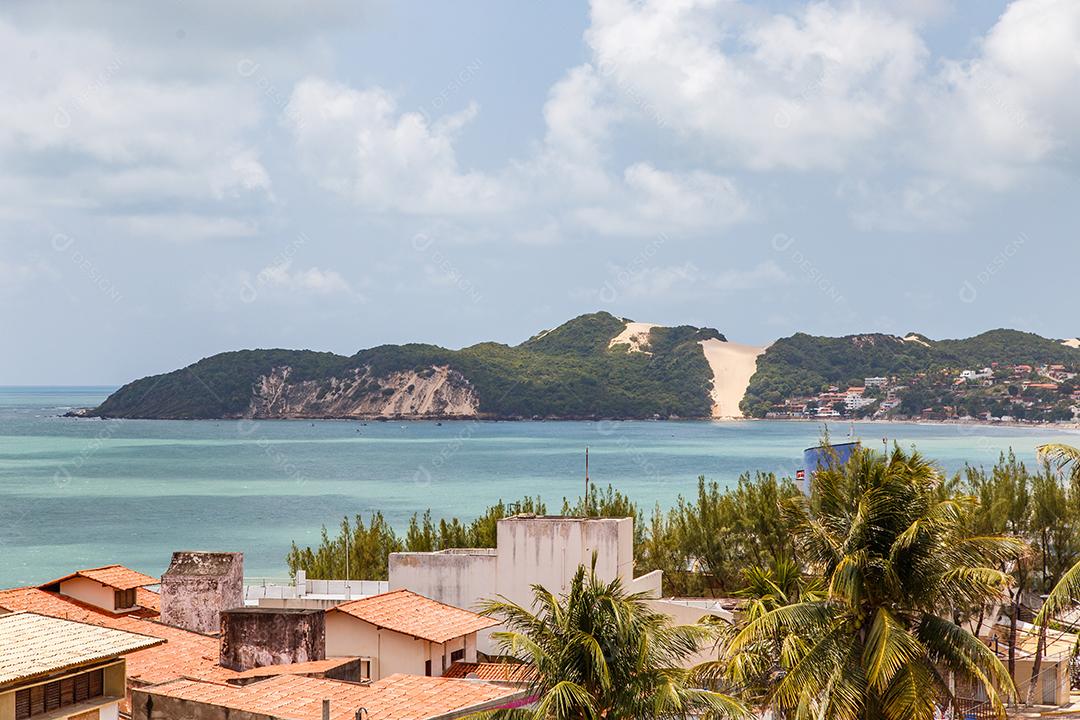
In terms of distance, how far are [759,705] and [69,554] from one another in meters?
87.1

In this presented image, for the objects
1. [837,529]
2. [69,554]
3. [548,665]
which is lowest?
[69,554]

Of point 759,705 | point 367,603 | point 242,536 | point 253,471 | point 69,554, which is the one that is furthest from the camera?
point 253,471

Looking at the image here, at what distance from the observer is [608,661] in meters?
17.0

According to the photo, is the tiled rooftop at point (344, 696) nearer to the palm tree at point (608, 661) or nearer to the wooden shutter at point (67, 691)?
the wooden shutter at point (67, 691)

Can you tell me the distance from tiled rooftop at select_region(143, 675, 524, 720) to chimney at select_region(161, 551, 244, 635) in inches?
413

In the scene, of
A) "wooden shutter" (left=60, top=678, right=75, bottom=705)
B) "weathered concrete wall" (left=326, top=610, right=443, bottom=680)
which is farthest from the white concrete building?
"wooden shutter" (left=60, top=678, right=75, bottom=705)

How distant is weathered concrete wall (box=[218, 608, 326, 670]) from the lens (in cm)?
2572

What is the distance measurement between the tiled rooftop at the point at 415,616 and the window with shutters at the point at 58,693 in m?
10.2

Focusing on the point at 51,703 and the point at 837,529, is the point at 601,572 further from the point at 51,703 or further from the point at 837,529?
the point at 51,703

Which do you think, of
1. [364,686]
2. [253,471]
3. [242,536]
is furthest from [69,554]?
[364,686]

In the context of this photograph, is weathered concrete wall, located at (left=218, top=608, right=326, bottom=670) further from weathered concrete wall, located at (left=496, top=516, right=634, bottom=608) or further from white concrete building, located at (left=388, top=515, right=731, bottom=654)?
weathered concrete wall, located at (left=496, top=516, right=634, bottom=608)

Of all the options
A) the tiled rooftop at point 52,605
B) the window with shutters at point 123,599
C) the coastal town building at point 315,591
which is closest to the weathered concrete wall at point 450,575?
the coastal town building at point 315,591

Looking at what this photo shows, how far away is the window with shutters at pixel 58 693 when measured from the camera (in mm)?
16625

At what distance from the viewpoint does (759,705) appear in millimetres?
20875
